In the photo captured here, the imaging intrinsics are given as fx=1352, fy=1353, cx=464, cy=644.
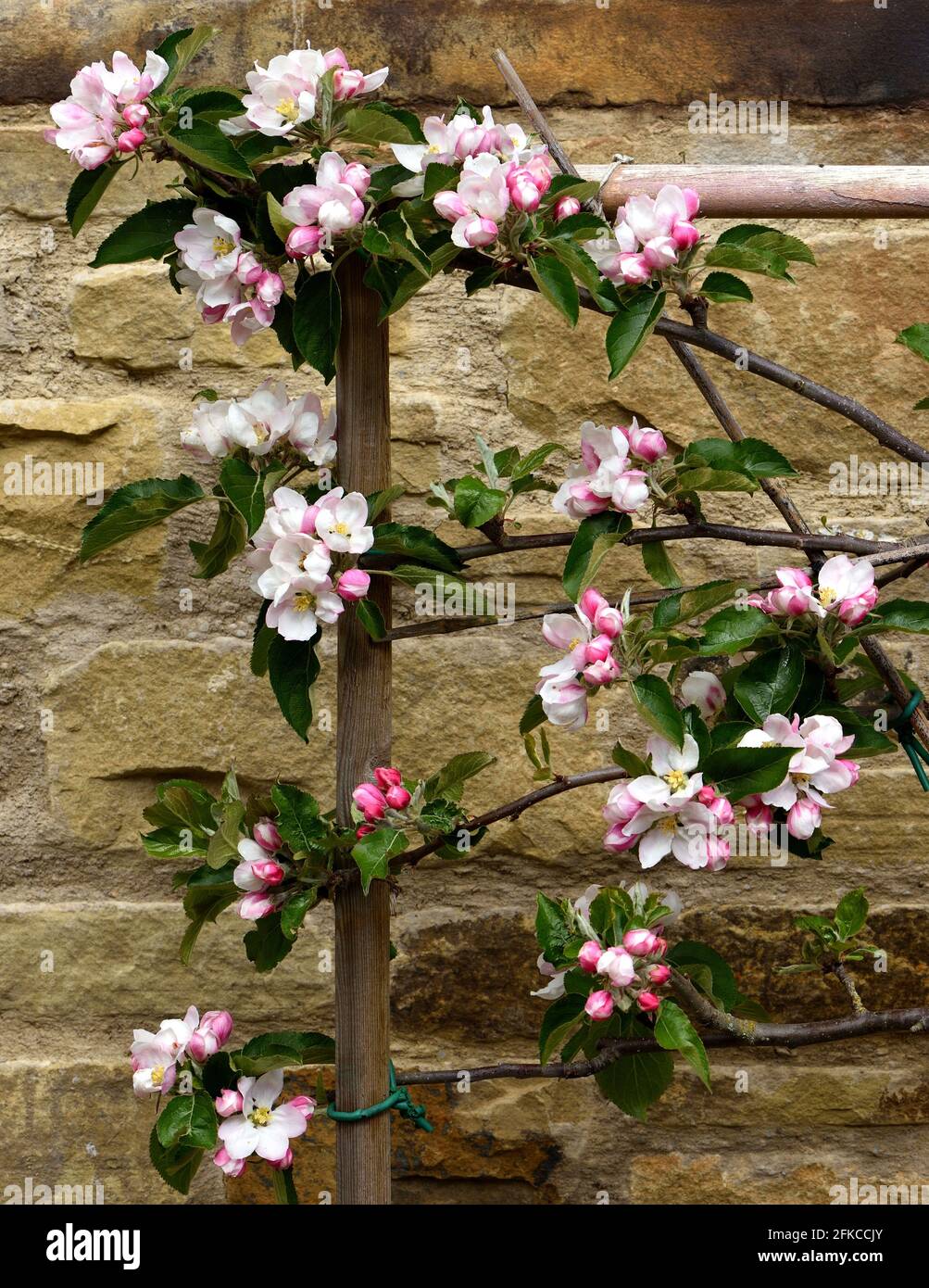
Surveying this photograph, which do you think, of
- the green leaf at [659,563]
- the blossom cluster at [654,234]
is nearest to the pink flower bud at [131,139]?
the blossom cluster at [654,234]

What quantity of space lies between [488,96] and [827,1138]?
1143 mm

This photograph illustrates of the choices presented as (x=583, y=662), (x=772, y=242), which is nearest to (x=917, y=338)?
(x=772, y=242)

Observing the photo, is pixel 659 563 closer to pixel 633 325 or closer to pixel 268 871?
pixel 633 325

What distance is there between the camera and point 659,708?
2.67ft

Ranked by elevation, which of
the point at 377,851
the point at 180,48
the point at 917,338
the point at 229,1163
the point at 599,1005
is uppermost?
the point at 180,48

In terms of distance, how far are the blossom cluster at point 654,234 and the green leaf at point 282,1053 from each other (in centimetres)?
61

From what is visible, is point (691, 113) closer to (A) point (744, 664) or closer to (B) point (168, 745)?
(A) point (744, 664)

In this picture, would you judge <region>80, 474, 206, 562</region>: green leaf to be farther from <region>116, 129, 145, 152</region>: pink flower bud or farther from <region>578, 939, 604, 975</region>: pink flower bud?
<region>578, 939, 604, 975</region>: pink flower bud

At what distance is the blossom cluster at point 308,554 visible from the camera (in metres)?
0.90

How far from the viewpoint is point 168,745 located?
4.61ft

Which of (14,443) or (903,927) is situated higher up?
(14,443)

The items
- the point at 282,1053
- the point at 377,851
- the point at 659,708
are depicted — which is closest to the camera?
the point at 659,708

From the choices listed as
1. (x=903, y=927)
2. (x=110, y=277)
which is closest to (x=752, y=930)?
(x=903, y=927)

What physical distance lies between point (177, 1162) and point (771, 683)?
0.55 meters
